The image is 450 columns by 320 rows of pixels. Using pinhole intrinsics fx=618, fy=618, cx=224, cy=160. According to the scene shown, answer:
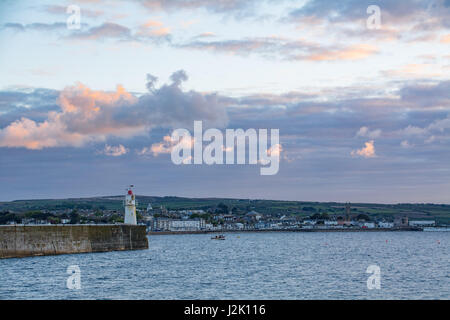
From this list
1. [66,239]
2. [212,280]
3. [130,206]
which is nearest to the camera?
[212,280]

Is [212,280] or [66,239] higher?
[66,239]

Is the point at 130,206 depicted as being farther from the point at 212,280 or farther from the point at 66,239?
the point at 212,280

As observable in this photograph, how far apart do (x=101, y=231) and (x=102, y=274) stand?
23.7 m

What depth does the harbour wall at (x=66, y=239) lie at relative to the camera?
58.7 metres

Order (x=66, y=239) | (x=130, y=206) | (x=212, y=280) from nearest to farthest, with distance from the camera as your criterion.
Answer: (x=212, y=280), (x=66, y=239), (x=130, y=206)

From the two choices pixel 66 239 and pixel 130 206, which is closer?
pixel 66 239

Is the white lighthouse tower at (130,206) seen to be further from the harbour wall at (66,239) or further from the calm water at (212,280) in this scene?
the calm water at (212,280)

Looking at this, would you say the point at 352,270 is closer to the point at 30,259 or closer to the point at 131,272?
the point at 131,272

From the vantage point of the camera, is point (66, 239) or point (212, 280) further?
point (66, 239)

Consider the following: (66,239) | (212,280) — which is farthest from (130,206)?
(212,280)

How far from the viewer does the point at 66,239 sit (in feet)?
217

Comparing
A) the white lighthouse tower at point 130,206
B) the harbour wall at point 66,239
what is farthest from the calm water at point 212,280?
the white lighthouse tower at point 130,206

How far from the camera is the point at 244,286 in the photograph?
42406 mm
